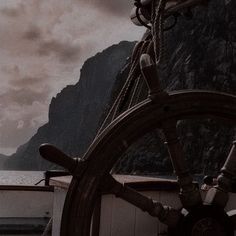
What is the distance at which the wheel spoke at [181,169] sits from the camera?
6.98ft

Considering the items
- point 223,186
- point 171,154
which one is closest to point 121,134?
point 171,154

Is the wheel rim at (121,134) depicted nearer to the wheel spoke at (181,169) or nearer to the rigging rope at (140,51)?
the wheel spoke at (181,169)

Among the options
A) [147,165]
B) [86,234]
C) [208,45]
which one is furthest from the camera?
[147,165]

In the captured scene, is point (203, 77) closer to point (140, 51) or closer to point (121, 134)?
point (140, 51)

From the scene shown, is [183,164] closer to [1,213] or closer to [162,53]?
[162,53]

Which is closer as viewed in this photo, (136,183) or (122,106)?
(136,183)

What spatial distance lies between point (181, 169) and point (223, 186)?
211 millimetres

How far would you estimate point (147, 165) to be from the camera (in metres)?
118

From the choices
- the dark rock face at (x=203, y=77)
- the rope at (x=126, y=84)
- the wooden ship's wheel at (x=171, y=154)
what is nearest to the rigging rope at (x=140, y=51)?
the rope at (x=126, y=84)

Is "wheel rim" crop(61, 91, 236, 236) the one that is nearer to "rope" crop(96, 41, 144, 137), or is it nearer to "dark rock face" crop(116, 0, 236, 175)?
"rope" crop(96, 41, 144, 137)

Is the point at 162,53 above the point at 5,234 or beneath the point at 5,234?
above

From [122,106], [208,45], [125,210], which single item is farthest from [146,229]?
[208,45]

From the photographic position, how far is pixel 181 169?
2.16 metres

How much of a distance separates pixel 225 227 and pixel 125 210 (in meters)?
0.87
